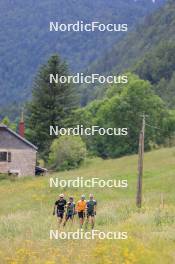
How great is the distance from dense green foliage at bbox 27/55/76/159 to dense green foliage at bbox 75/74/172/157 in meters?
4.17

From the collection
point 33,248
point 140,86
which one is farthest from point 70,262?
point 140,86

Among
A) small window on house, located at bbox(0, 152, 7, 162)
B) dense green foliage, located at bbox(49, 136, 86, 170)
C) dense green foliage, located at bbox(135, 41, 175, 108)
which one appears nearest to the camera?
small window on house, located at bbox(0, 152, 7, 162)

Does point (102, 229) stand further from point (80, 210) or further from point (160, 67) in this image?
point (160, 67)

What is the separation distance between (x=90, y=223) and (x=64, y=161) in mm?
45265

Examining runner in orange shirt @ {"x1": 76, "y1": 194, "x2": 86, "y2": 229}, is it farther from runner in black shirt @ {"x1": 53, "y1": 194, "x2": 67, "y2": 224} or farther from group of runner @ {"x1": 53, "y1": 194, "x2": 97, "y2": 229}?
runner in black shirt @ {"x1": 53, "y1": 194, "x2": 67, "y2": 224}

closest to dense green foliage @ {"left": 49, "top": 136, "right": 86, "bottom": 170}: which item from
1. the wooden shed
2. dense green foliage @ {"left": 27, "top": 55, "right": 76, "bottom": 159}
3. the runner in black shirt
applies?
the wooden shed

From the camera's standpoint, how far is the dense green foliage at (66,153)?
221 ft

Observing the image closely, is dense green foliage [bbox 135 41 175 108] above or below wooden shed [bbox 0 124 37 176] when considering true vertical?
above

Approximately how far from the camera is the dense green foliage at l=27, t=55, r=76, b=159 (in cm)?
7450

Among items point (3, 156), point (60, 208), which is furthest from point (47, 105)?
point (60, 208)

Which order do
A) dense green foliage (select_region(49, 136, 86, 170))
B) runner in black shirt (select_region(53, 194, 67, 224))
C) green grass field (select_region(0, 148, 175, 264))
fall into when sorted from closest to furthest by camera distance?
green grass field (select_region(0, 148, 175, 264)), runner in black shirt (select_region(53, 194, 67, 224)), dense green foliage (select_region(49, 136, 86, 170))

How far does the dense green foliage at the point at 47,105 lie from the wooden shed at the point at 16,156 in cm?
824

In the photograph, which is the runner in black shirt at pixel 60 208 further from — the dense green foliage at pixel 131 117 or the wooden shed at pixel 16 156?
the dense green foliage at pixel 131 117

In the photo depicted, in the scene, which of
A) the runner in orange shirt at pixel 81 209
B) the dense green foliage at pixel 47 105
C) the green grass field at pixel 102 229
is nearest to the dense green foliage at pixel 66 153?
the dense green foliage at pixel 47 105
